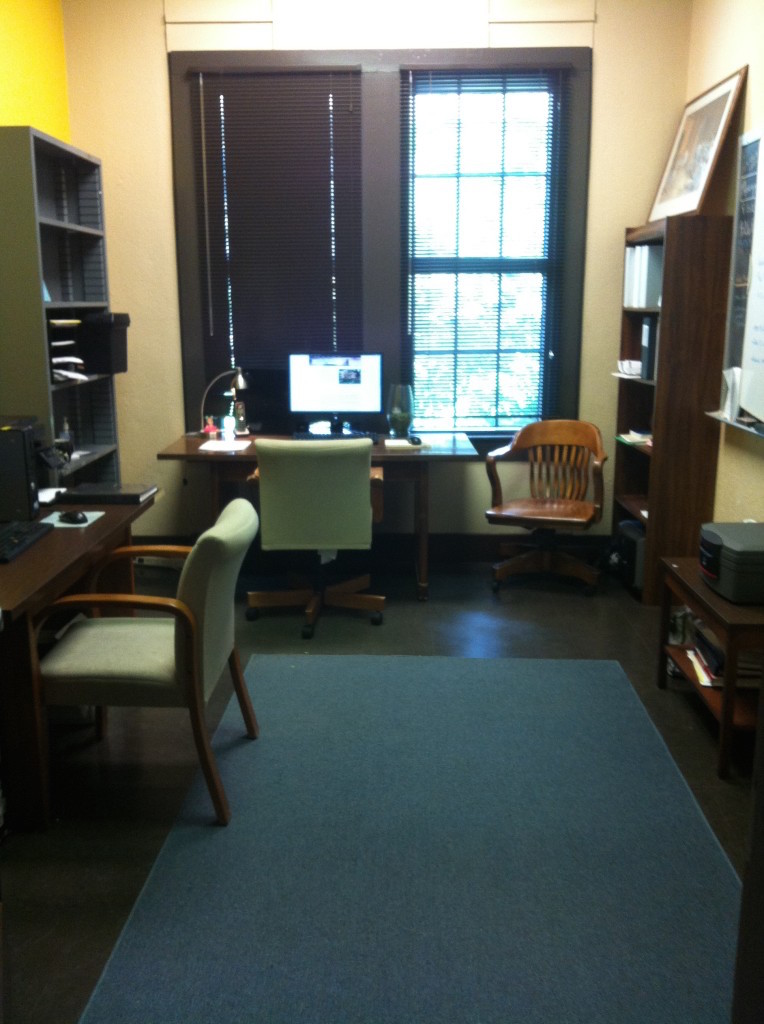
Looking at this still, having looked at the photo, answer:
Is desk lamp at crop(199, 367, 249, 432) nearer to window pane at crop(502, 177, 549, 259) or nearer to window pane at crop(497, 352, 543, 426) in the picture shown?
window pane at crop(497, 352, 543, 426)

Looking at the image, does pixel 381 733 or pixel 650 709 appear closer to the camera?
pixel 381 733

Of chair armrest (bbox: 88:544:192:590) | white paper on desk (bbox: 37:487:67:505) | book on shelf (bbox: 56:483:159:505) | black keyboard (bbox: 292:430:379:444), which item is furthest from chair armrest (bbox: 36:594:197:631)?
black keyboard (bbox: 292:430:379:444)

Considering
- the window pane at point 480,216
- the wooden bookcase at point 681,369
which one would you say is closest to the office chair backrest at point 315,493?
the wooden bookcase at point 681,369

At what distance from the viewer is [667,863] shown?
2320mm

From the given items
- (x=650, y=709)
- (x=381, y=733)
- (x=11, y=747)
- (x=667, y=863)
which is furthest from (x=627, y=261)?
(x=11, y=747)

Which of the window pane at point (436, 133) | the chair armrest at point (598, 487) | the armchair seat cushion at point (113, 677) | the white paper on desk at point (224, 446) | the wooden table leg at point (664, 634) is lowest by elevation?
the wooden table leg at point (664, 634)

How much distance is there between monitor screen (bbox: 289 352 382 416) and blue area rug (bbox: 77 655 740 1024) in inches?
71.4

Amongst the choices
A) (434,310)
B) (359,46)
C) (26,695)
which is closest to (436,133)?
(359,46)

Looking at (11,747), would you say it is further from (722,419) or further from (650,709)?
(722,419)

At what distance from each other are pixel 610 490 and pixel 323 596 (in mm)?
1766

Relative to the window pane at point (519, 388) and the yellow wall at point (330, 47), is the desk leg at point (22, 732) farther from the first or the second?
the window pane at point (519, 388)

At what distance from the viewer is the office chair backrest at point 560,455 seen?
471cm

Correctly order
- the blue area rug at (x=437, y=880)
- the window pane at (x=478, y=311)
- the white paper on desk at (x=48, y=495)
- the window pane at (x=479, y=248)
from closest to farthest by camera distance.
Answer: the blue area rug at (x=437, y=880)
the white paper on desk at (x=48, y=495)
the window pane at (x=479, y=248)
the window pane at (x=478, y=311)

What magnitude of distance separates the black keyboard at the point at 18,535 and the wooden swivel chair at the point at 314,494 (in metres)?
1.07
